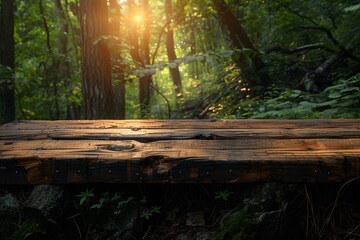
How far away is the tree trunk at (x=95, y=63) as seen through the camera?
17.8ft

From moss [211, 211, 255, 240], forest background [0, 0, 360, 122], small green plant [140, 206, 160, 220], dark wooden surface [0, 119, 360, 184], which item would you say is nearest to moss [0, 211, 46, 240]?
dark wooden surface [0, 119, 360, 184]

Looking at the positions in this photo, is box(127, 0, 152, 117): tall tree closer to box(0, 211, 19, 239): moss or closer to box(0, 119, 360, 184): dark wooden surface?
box(0, 119, 360, 184): dark wooden surface

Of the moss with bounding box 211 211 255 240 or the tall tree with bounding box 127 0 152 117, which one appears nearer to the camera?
the moss with bounding box 211 211 255 240

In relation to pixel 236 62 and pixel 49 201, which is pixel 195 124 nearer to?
pixel 49 201

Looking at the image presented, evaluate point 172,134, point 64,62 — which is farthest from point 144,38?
point 172,134

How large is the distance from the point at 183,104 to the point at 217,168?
9743 mm

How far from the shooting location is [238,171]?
6.18 feet

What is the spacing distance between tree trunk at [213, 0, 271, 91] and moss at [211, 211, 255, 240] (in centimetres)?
676

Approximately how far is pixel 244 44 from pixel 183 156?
7014 mm

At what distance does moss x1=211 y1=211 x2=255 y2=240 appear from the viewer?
184 centimetres

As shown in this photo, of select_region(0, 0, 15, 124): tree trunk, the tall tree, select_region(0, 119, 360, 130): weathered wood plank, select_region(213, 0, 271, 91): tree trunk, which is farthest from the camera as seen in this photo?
the tall tree

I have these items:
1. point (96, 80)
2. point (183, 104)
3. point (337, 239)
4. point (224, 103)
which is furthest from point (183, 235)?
point (183, 104)

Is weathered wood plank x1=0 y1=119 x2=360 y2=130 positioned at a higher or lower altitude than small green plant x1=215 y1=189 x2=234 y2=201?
higher

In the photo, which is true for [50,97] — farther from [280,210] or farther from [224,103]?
[280,210]
